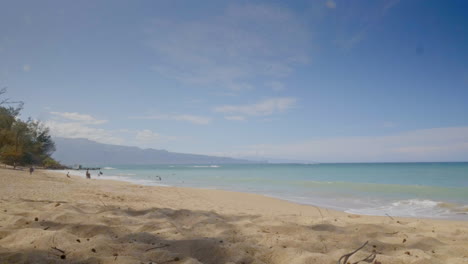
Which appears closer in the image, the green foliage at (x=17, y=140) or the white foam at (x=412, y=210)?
the white foam at (x=412, y=210)

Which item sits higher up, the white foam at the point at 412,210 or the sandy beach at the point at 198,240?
the sandy beach at the point at 198,240

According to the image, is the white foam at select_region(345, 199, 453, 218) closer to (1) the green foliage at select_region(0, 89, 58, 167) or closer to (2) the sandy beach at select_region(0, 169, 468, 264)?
(2) the sandy beach at select_region(0, 169, 468, 264)

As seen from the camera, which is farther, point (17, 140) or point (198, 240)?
point (17, 140)

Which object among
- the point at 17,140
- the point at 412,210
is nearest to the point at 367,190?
the point at 412,210

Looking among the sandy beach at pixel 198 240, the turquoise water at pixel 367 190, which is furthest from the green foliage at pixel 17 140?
the sandy beach at pixel 198 240

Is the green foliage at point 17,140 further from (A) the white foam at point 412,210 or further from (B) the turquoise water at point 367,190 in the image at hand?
(A) the white foam at point 412,210

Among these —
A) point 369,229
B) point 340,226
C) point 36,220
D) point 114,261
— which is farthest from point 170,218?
point 369,229

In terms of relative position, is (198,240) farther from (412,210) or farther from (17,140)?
(17,140)

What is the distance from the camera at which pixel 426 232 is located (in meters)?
4.33

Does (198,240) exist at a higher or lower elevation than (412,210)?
higher

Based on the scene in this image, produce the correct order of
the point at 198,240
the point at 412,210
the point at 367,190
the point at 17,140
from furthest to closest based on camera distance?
the point at 17,140 → the point at 367,190 → the point at 412,210 → the point at 198,240

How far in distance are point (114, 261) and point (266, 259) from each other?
5.09 feet

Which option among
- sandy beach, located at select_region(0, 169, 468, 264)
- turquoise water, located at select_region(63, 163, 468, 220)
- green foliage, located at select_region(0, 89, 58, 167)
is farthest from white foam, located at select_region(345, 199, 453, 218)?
green foliage, located at select_region(0, 89, 58, 167)

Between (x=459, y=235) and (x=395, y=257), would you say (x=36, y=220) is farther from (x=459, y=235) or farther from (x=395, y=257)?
(x=459, y=235)
